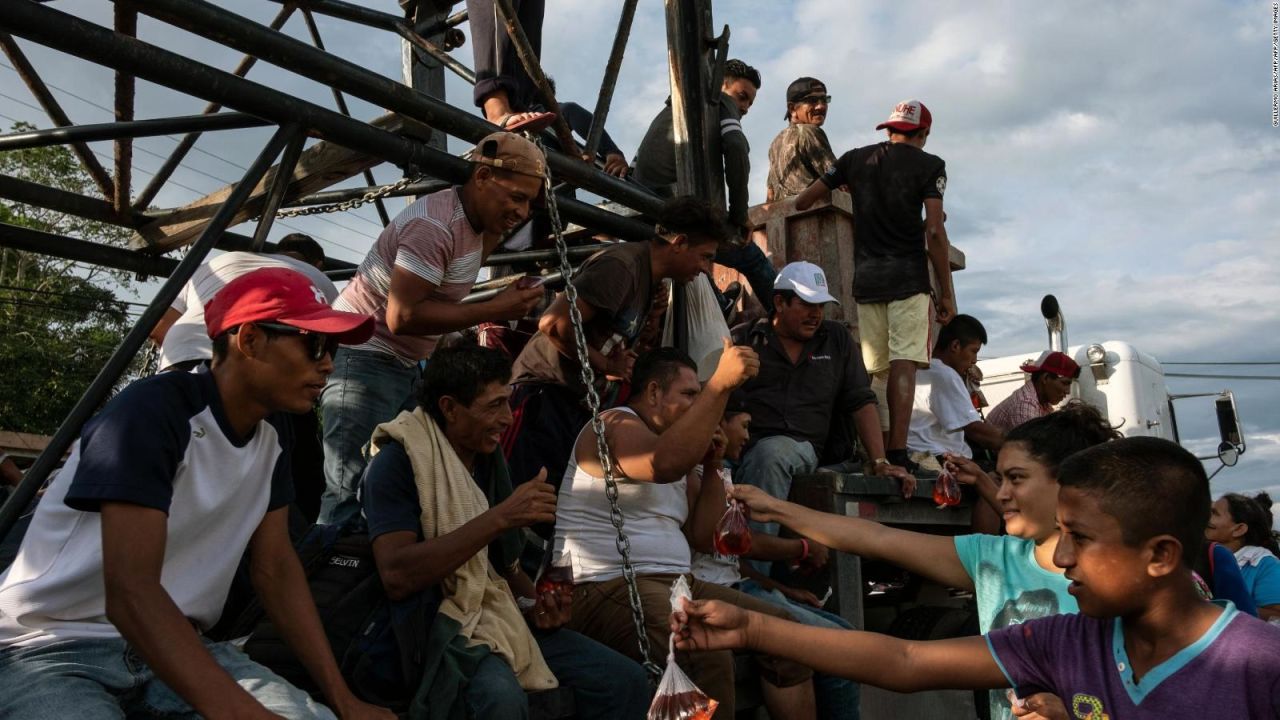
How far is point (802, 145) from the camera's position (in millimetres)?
7941

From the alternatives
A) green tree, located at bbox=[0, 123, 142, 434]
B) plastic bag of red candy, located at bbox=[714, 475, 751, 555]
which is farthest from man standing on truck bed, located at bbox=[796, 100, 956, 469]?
green tree, located at bbox=[0, 123, 142, 434]

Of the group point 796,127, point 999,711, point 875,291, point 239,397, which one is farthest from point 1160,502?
point 796,127

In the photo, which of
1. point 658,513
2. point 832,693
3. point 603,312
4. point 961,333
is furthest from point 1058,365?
point 658,513

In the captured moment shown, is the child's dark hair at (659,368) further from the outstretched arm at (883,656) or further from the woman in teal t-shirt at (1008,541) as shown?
the outstretched arm at (883,656)

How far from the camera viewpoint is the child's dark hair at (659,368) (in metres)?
4.39

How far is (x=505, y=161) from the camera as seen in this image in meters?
4.20

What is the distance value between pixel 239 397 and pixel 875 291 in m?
4.77

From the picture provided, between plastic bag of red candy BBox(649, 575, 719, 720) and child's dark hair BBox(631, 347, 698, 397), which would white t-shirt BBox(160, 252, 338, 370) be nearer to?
child's dark hair BBox(631, 347, 698, 397)

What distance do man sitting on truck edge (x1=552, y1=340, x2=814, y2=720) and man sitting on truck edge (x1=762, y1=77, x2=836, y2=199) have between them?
3.82m

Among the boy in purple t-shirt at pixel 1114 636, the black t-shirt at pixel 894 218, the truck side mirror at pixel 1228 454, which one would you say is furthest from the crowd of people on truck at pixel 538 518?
Answer: the truck side mirror at pixel 1228 454

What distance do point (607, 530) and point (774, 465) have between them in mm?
1617

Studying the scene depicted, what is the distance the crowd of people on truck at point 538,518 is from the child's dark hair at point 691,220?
17mm

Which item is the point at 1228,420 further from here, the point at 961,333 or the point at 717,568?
the point at 717,568

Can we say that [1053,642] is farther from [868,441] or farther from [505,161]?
[868,441]
